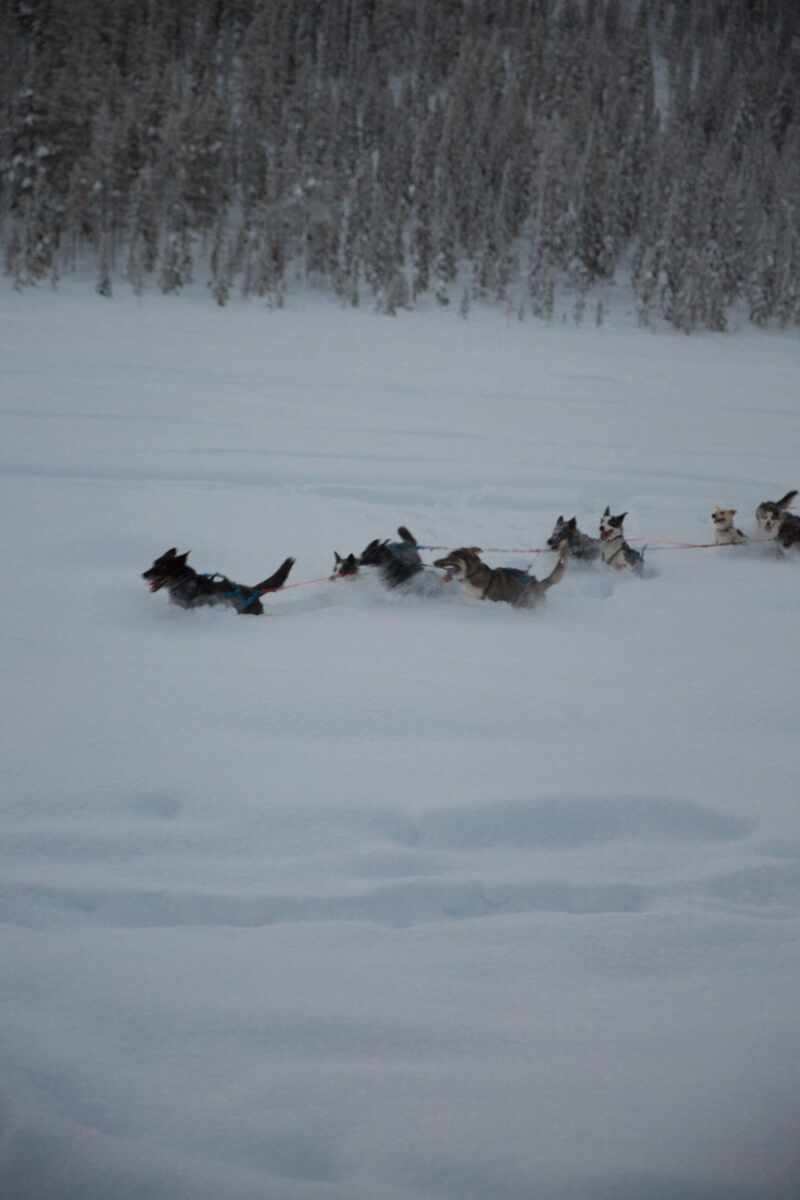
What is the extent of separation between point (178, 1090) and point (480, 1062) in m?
0.71

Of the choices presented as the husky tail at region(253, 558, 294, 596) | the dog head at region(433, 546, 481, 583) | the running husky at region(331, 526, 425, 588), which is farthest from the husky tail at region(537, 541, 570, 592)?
the husky tail at region(253, 558, 294, 596)

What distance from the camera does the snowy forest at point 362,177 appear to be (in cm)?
1991

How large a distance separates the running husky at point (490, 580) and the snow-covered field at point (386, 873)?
12 cm

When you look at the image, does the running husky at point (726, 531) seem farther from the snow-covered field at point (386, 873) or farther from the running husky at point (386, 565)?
the running husky at point (386, 565)

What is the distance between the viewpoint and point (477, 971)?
2.02 metres

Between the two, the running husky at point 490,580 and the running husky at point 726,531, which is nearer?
the running husky at point 490,580

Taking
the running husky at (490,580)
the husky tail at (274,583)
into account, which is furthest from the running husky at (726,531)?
the husky tail at (274,583)

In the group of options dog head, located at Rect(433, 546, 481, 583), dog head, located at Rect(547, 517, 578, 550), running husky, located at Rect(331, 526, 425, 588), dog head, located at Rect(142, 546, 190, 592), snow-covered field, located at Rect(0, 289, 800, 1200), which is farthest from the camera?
dog head, located at Rect(547, 517, 578, 550)

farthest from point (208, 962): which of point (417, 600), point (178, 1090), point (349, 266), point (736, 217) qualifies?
point (736, 217)

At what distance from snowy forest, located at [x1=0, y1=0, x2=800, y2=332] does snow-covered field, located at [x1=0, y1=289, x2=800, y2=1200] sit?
49.7 ft

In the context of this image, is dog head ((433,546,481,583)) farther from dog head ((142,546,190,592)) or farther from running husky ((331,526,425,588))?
dog head ((142,546,190,592))

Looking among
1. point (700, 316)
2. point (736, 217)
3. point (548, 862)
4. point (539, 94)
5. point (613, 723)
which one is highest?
point (539, 94)

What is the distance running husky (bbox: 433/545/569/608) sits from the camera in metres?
4.39

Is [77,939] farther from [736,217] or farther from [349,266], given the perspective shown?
[736,217]
